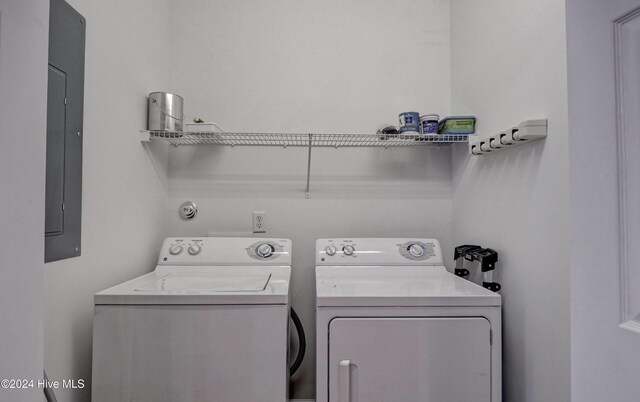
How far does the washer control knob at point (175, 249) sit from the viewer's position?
1601mm

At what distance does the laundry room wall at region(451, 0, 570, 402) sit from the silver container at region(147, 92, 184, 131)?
5.38 ft

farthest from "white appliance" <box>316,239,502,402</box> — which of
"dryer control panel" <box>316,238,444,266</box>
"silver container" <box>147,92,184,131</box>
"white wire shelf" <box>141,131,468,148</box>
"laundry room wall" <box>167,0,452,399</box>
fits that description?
"silver container" <box>147,92,184,131</box>

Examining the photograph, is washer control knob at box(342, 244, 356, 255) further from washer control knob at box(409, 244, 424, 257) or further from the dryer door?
the dryer door

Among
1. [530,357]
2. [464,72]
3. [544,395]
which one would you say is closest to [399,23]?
[464,72]

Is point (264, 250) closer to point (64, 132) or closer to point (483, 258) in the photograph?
point (64, 132)

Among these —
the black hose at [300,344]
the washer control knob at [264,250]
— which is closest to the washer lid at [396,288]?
the washer control knob at [264,250]

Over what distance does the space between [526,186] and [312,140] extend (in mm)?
1137

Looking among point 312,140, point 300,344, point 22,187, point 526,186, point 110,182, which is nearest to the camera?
point 22,187

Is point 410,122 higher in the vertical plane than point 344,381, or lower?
higher

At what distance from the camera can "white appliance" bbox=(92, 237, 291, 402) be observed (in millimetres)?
1048

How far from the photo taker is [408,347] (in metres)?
1.12

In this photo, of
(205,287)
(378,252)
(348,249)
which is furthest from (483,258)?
(205,287)

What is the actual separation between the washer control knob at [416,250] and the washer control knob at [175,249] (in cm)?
127

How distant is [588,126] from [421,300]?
77cm
